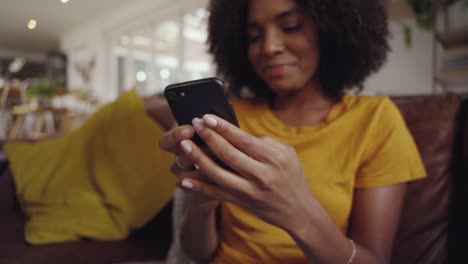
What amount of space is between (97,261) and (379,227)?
394mm

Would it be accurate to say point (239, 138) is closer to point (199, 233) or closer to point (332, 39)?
point (199, 233)

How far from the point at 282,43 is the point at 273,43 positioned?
16 millimetres

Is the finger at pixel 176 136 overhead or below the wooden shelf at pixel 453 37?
below

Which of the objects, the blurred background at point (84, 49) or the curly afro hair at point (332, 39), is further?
the curly afro hair at point (332, 39)

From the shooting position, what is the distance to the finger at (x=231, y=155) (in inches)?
11.6

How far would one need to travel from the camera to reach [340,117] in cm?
55

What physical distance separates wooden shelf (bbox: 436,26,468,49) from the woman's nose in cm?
147

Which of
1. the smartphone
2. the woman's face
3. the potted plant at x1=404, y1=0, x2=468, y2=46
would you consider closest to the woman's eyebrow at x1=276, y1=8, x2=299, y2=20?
the woman's face

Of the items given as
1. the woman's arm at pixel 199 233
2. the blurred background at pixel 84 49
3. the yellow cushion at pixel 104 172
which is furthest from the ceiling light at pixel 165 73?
the yellow cushion at pixel 104 172

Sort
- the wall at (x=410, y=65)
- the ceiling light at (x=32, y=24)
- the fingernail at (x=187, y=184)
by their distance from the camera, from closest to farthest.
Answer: the ceiling light at (x=32, y=24) < the fingernail at (x=187, y=184) < the wall at (x=410, y=65)

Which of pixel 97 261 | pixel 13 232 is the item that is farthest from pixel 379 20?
pixel 13 232

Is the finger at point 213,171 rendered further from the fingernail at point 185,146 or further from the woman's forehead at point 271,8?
the woman's forehead at point 271,8

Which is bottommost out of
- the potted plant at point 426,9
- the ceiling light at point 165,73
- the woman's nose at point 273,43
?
the ceiling light at point 165,73

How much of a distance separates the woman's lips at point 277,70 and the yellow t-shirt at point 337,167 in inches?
4.4
